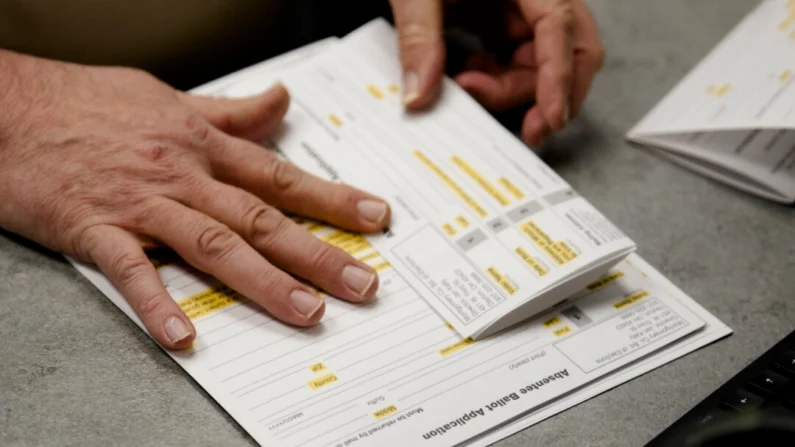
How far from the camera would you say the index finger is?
0.73m

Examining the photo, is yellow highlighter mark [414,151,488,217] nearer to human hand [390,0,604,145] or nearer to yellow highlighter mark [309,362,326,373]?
human hand [390,0,604,145]

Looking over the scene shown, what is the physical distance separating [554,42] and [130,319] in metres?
0.42

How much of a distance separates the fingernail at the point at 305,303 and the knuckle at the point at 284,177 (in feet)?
0.35

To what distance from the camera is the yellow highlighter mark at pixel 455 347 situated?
0.57 meters

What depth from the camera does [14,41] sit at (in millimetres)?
731

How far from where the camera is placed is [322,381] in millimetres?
543

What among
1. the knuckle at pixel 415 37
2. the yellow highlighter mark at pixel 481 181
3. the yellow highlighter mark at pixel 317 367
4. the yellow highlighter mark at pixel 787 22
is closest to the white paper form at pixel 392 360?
the yellow highlighter mark at pixel 317 367

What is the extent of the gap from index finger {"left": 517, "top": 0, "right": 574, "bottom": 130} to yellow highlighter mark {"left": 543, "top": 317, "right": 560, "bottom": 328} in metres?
0.20

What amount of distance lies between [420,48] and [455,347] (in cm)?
30

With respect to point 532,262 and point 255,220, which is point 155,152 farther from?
point 532,262

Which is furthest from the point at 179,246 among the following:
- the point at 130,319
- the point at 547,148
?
the point at 547,148

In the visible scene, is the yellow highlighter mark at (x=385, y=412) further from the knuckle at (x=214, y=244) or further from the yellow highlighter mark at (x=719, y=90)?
the yellow highlighter mark at (x=719, y=90)

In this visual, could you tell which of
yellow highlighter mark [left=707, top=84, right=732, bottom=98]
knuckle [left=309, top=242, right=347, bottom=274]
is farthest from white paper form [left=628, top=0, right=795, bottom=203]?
knuckle [left=309, top=242, right=347, bottom=274]

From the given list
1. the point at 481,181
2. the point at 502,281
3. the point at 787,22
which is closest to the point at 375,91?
the point at 481,181
